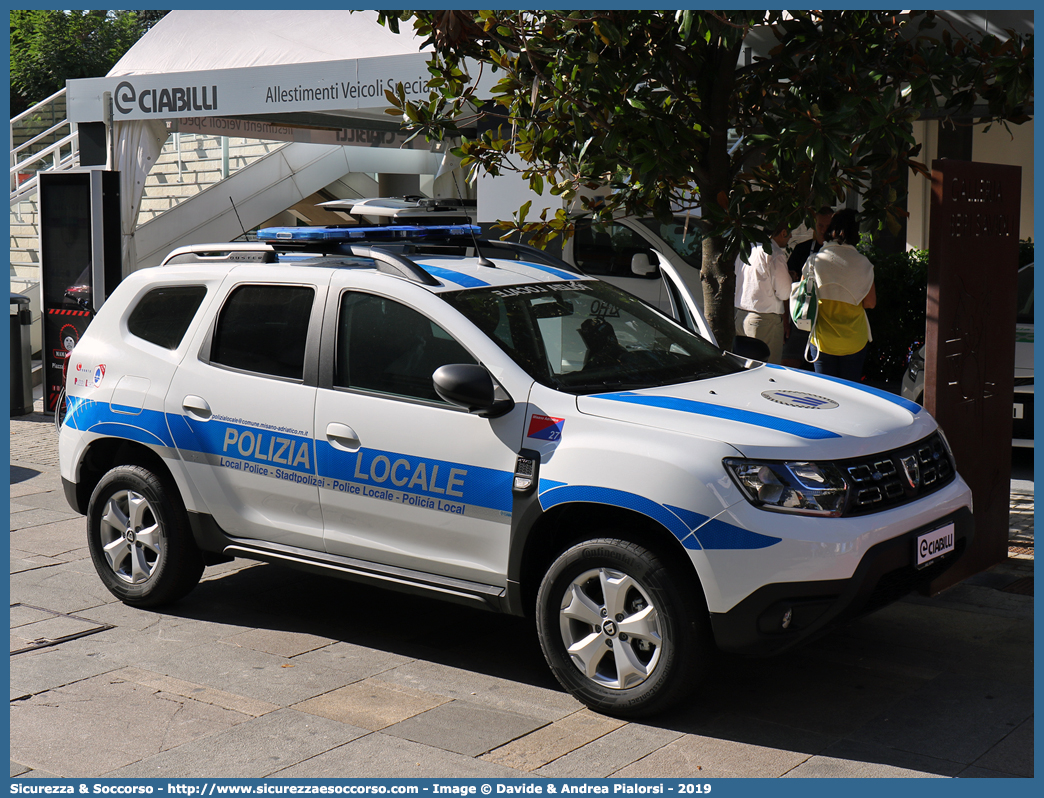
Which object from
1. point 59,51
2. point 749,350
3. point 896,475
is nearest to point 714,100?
point 749,350

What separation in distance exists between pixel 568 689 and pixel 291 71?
24.6 feet

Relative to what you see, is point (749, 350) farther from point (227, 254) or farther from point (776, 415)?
point (227, 254)

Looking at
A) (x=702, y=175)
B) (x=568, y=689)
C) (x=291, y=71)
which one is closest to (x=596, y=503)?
(x=568, y=689)

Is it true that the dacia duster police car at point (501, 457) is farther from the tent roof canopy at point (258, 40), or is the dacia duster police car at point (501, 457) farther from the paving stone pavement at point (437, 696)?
the tent roof canopy at point (258, 40)

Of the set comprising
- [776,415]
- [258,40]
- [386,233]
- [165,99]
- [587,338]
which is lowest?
[776,415]

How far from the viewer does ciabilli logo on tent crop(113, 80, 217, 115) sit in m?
11.0

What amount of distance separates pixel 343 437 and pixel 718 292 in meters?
3.01

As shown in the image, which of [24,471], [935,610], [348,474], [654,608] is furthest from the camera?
[24,471]

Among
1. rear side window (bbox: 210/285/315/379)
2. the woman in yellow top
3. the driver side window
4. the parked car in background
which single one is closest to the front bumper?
the driver side window

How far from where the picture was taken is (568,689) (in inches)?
174

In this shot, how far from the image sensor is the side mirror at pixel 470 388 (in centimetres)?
439

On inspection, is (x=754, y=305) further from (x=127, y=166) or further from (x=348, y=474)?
(x=127, y=166)

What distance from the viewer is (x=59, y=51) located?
3344cm

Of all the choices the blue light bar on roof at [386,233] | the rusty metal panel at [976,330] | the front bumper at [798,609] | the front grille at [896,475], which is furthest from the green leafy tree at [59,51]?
the front bumper at [798,609]
